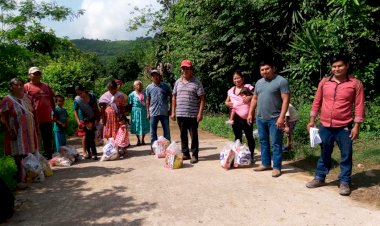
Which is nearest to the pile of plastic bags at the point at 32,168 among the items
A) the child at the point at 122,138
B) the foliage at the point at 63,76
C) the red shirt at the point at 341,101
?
the child at the point at 122,138

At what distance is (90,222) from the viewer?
4.14 meters

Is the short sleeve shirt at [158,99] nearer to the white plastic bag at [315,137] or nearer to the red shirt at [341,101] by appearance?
the white plastic bag at [315,137]

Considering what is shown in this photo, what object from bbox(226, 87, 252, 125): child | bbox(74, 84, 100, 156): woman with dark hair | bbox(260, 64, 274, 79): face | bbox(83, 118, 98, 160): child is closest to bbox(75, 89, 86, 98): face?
bbox(74, 84, 100, 156): woman with dark hair

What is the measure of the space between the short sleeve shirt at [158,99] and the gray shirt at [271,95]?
92.3 inches

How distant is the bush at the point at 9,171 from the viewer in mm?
5301

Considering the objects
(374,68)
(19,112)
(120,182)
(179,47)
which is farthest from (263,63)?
(179,47)

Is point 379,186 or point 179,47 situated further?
point 179,47

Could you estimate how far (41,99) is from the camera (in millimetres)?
7172

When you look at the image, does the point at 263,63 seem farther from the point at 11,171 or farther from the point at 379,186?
the point at 11,171

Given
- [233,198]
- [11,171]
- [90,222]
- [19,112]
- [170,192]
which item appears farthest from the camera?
[19,112]

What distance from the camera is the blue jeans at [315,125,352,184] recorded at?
15.5 ft

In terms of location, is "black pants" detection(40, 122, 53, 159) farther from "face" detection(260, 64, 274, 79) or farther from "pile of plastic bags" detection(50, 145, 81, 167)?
"face" detection(260, 64, 274, 79)

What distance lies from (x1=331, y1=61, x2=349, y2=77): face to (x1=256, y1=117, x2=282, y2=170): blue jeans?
1221mm

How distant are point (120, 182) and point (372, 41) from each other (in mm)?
7390
